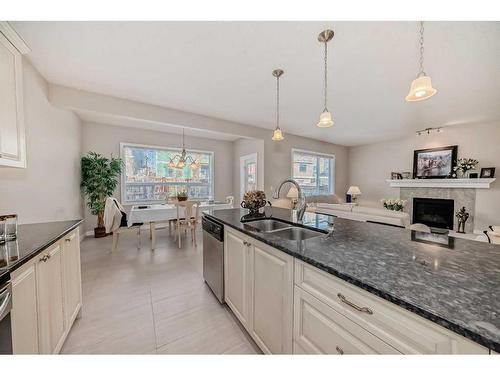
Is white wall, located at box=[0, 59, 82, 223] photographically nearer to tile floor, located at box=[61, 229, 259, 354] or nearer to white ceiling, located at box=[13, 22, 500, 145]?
white ceiling, located at box=[13, 22, 500, 145]

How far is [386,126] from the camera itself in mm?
4586

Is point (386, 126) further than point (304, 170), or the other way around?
point (304, 170)

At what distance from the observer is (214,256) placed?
194cm

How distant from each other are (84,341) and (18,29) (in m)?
2.65

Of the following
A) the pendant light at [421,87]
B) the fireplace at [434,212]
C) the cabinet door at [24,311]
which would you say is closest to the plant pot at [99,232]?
the cabinet door at [24,311]

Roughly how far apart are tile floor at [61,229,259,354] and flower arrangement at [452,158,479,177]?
6.14m

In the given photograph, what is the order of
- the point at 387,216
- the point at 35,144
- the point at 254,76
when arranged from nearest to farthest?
the point at 35,144 → the point at 254,76 → the point at 387,216

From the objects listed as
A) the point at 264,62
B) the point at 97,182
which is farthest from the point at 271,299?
the point at 97,182

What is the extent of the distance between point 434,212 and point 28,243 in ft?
24.3

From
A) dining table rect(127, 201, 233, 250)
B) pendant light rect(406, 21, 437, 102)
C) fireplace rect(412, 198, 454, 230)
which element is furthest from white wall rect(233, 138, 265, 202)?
fireplace rect(412, 198, 454, 230)

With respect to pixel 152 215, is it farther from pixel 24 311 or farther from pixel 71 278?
pixel 24 311
